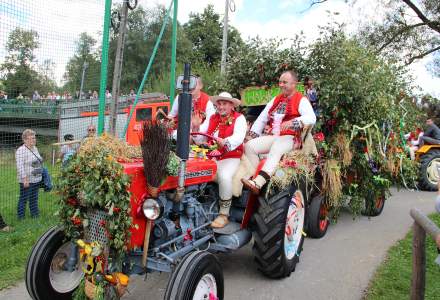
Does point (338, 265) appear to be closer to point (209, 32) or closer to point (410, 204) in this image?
point (410, 204)

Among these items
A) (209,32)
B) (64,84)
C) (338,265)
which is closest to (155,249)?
(338,265)

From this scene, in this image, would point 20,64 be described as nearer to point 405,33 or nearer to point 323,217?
point 323,217

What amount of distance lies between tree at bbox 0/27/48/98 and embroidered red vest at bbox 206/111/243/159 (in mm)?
2823

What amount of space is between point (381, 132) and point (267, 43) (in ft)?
7.29

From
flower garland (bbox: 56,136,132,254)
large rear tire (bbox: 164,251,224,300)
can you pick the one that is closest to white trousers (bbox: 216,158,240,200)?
large rear tire (bbox: 164,251,224,300)

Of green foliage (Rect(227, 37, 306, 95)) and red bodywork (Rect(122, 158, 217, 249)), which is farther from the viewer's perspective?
green foliage (Rect(227, 37, 306, 95))

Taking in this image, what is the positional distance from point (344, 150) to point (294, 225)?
1578mm

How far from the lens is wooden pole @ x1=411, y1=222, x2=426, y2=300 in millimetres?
3105

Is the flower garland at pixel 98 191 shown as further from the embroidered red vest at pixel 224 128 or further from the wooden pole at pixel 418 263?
the wooden pole at pixel 418 263

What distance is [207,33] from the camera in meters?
35.3

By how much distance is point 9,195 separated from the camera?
24.5 feet

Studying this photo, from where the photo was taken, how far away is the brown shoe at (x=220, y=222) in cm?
399

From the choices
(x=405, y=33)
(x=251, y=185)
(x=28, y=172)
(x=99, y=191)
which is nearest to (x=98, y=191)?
(x=99, y=191)

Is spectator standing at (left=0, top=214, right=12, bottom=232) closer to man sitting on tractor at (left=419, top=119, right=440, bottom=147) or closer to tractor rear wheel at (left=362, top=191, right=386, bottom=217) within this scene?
tractor rear wheel at (left=362, top=191, right=386, bottom=217)
